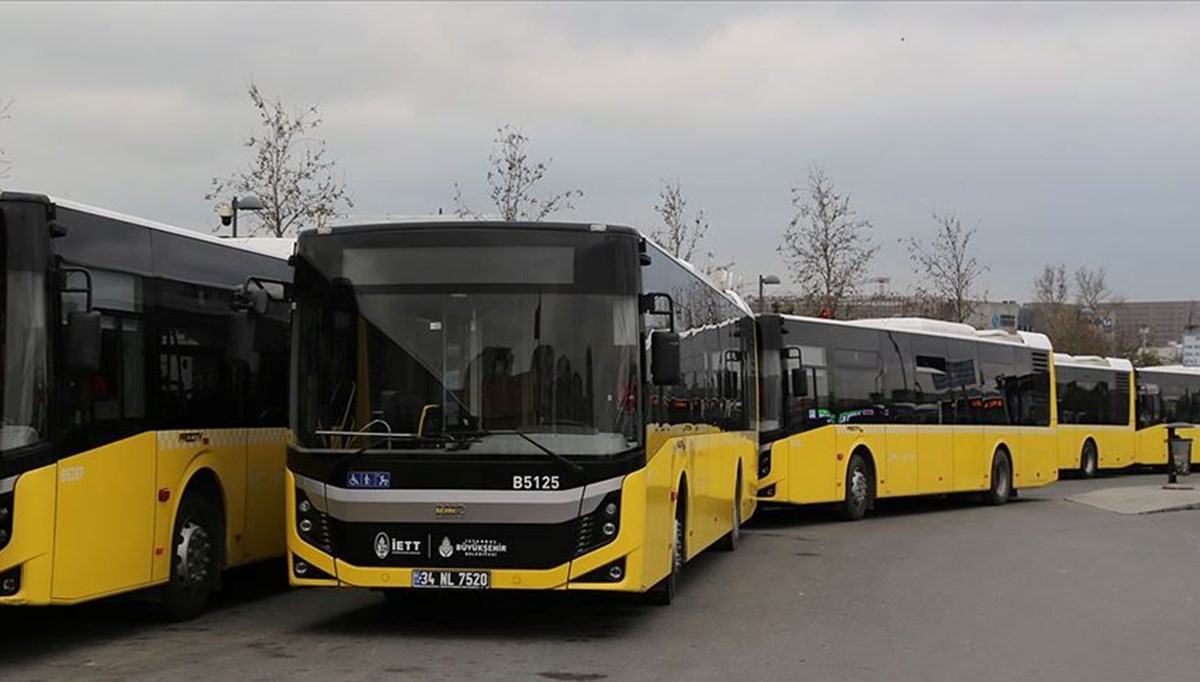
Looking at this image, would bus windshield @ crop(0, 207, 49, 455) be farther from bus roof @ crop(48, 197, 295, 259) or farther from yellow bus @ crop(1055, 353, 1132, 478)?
yellow bus @ crop(1055, 353, 1132, 478)

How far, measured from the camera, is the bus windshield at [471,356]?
1043 centimetres

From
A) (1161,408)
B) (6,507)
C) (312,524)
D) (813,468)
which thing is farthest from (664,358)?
(1161,408)

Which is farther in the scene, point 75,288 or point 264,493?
point 264,493

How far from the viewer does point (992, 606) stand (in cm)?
1313

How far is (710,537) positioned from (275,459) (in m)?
4.70

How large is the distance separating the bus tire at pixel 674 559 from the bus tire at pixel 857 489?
997cm

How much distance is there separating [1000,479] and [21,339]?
22.3 metres

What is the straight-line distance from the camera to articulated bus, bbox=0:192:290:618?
912 centimetres

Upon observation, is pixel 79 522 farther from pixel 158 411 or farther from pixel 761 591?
pixel 761 591

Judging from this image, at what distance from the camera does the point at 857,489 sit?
23.0m

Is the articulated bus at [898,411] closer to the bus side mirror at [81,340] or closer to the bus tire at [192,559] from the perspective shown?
the bus tire at [192,559]

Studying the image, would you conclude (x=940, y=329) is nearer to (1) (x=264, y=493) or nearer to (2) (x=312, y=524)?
(1) (x=264, y=493)

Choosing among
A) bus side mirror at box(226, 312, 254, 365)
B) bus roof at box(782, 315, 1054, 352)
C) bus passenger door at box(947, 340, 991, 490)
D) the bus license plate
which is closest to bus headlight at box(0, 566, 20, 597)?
the bus license plate

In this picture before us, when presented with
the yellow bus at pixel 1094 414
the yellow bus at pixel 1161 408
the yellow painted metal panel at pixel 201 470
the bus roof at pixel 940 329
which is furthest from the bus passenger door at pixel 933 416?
the yellow bus at pixel 1161 408
